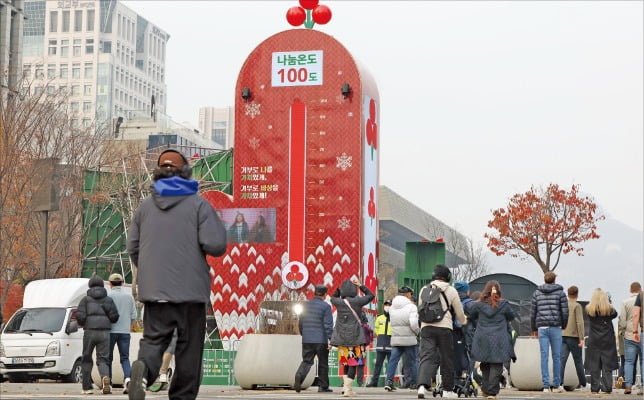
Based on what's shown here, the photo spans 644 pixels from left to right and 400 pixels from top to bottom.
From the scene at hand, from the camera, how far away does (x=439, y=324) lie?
16438 millimetres

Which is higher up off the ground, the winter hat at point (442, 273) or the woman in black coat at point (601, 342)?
the winter hat at point (442, 273)

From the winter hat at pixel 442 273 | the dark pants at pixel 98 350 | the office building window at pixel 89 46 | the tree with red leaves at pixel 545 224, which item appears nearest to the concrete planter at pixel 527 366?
the winter hat at pixel 442 273

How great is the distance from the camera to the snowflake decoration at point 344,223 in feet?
99.6

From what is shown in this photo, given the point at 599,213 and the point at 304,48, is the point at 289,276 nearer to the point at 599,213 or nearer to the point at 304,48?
the point at 304,48

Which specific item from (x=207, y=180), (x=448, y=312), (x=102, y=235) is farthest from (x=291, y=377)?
(x=102, y=235)

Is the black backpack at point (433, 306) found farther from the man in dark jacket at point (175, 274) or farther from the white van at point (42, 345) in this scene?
the white van at point (42, 345)

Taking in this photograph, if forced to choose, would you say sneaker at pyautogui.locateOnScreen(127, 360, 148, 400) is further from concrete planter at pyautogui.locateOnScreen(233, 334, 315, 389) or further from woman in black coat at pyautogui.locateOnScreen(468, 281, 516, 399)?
concrete planter at pyautogui.locateOnScreen(233, 334, 315, 389)

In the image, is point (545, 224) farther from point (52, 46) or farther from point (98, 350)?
point (52, 46)

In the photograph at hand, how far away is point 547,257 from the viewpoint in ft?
197

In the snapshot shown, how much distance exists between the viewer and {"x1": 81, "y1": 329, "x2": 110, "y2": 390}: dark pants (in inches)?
703

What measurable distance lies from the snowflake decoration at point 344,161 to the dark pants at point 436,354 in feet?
45.8

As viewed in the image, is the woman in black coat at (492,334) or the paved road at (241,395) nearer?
the paved road at (241,395)

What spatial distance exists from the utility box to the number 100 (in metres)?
6.06

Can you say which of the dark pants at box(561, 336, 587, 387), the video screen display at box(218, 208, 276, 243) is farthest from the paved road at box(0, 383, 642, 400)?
the video screen display at box(218, 208, 276, 243)
